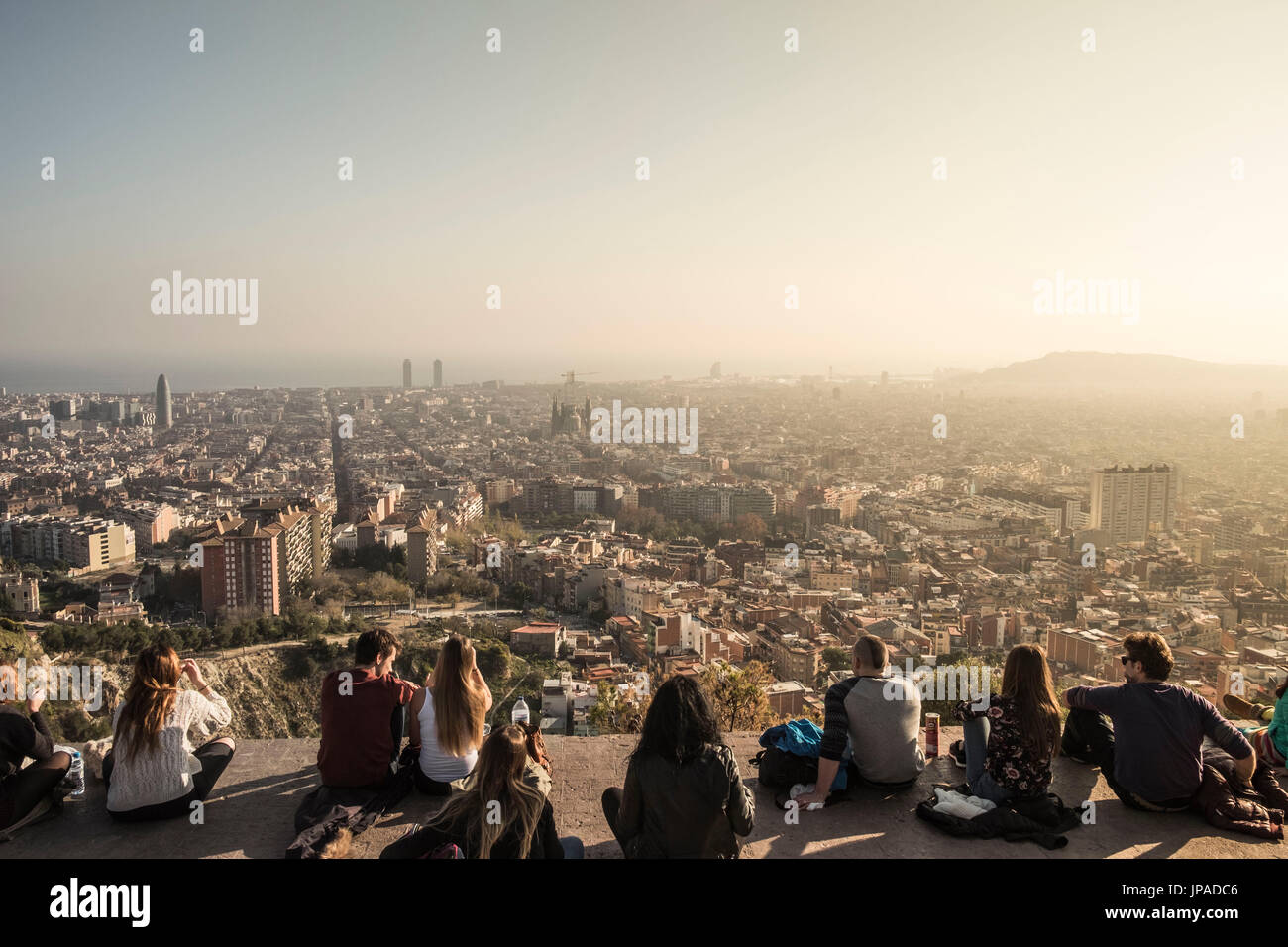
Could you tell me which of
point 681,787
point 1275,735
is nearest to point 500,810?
point 681,787

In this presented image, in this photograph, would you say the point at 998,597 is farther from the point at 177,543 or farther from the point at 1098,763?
the point at 177,543

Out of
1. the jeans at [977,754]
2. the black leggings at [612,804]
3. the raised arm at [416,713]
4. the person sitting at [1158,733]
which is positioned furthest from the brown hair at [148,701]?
the person sitting at [1158,733]

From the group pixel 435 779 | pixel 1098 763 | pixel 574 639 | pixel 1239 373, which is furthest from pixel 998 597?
pixel 1239 373

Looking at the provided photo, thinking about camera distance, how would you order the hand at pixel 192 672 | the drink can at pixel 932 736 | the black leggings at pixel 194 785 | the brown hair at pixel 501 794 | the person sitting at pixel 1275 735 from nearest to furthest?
the brown hair at pixel 501 794
the black leggings at pixel 194 785
the hand at pixel 192 672
the person sitting at pixel 1275 735
the drink can at pixel 932 736

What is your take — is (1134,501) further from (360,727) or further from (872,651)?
(360,727)

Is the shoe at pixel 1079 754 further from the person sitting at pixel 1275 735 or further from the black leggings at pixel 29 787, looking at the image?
the black leggings at pixel 29 787
